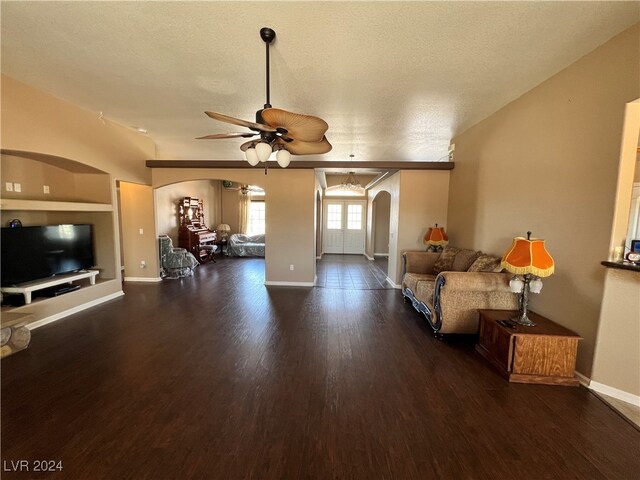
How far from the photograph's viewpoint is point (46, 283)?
329cm

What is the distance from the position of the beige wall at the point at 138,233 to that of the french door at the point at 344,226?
5398 millimetres

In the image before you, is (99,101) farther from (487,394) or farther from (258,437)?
(487,394)

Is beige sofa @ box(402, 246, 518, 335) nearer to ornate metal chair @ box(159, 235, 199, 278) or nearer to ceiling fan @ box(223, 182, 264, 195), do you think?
ornate metal chair @ box(159, 235, 199, 278)

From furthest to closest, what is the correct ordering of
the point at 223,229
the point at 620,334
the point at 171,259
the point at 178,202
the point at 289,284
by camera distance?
the point at 223,229 < the point at 178,202 < the point at 171,259 < the point at 289,284 < the point at 620,334

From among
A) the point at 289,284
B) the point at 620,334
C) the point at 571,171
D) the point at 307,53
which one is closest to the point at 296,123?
the point at 307,53

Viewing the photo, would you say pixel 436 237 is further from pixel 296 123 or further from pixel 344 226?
pixel 344 226

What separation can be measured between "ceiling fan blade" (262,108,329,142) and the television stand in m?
3.72

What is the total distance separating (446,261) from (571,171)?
1.99 metres

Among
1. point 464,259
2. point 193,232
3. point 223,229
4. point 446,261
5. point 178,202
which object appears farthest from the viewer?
point 223,229

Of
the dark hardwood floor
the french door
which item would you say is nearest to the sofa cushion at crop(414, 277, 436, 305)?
the dark hardwood floor

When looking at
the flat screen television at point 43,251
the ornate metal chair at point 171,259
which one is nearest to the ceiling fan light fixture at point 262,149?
the flat screen television at point 43,251

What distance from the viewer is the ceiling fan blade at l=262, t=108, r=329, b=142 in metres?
1.76

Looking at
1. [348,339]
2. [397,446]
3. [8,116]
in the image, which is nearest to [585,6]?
[397,446]

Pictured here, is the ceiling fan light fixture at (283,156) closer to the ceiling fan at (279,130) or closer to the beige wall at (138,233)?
the ceiling fan at (279,130)
